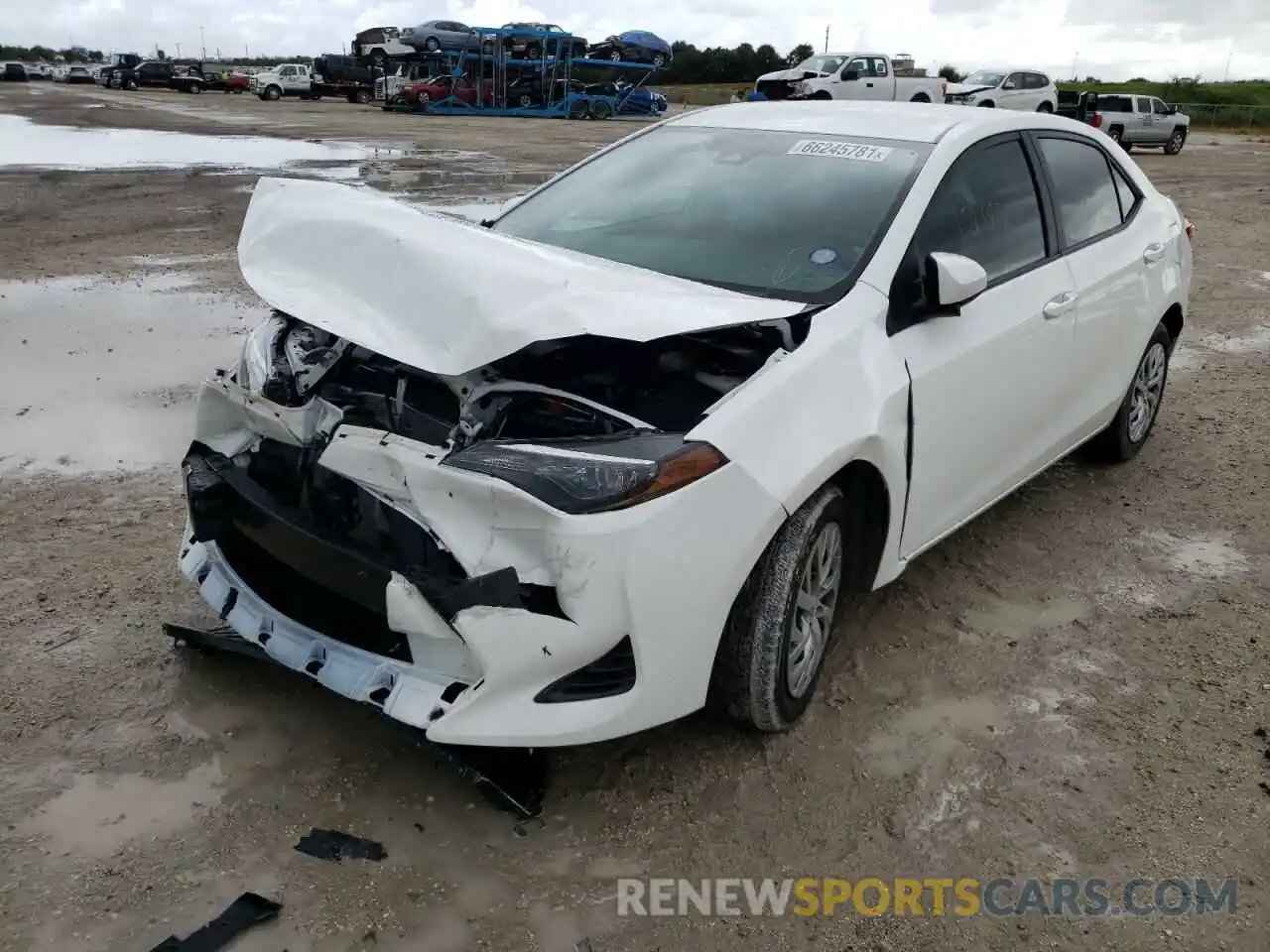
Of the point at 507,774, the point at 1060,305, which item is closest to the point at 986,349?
the point at 1060,305

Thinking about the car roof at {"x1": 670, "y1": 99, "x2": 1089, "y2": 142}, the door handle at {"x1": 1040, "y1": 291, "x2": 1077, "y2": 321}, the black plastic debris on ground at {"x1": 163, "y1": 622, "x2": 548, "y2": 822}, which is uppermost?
the car roof at {"x1": 670, "y1": 99, "x2": 1089, "y2": 142}

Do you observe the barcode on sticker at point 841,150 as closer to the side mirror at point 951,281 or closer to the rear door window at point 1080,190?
the side mirror at point 951,281

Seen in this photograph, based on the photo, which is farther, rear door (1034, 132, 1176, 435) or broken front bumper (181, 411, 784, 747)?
rear door (1034, 132, 1176, 435)

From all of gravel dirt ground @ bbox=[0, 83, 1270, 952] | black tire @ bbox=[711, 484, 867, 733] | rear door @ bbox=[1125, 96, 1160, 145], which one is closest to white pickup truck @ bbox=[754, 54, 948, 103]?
rear door @ bbox=[1125, 96, 1160, 145]

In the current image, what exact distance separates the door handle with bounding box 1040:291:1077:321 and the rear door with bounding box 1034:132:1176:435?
66 mm

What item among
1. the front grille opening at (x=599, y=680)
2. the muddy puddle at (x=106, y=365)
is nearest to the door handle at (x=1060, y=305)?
the front grille opening at (x=599, y=680)

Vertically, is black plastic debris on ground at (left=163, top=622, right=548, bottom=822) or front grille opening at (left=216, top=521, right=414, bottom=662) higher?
front grille opening at (left=216, top=521, right=414, bottom=662)

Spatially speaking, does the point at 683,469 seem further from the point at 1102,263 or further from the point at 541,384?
the point at 1102,263

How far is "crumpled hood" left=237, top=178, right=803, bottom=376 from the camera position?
2.59 m

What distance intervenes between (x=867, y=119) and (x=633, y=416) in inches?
74.2

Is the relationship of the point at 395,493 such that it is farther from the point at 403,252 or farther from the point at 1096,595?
the point at 1096,595

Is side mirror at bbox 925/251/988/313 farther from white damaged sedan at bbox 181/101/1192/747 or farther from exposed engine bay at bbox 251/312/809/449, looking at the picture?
exposed engine bay at bbox 251/312/809/449

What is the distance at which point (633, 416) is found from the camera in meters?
2.80

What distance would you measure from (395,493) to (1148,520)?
139 inches
